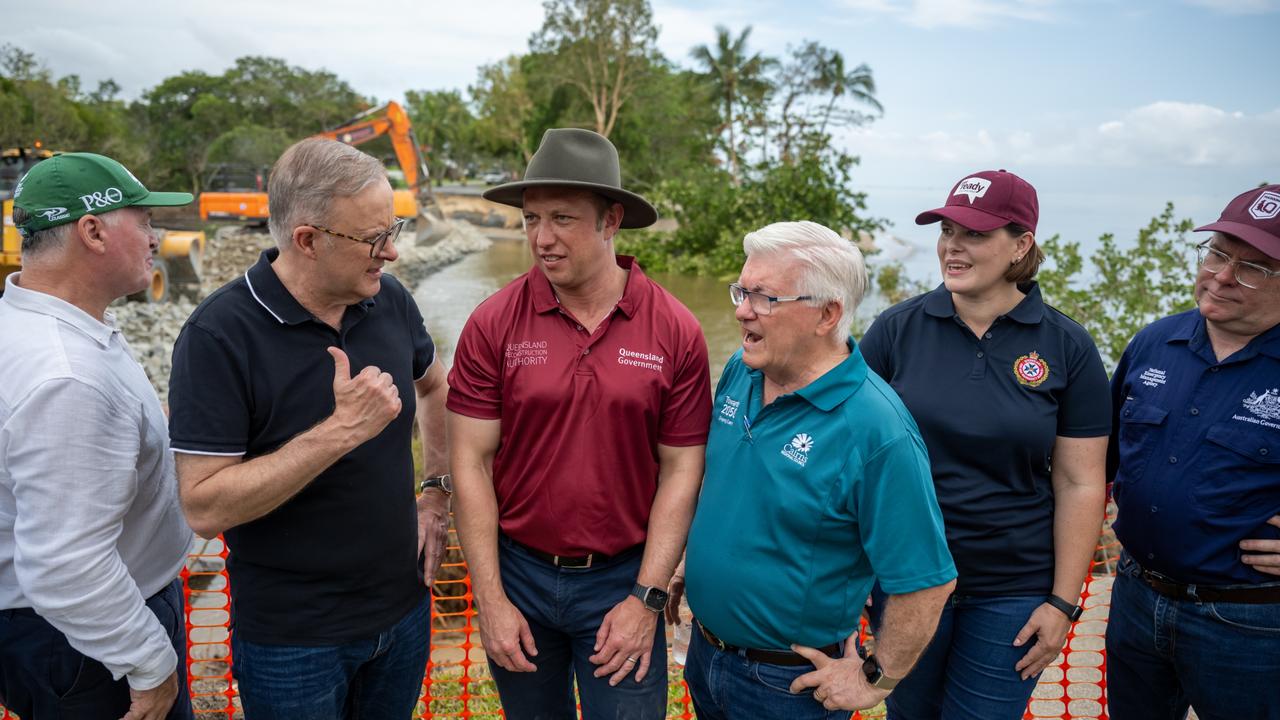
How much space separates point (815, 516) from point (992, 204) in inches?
44.2

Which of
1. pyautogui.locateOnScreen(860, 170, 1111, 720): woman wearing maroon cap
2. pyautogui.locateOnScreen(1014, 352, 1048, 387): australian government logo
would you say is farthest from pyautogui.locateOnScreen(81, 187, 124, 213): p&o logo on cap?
pyautogui.locateOnScreen(1014, 352, 1048, 387): australian government logo

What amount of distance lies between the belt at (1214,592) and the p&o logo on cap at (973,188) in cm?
128

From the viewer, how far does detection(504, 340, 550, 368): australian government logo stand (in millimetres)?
2342

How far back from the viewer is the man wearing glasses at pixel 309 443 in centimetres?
198

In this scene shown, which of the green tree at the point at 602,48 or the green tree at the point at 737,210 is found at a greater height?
the green tree at the point at 602,48

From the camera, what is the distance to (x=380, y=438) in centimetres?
227

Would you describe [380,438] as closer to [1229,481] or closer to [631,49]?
[1229,481]

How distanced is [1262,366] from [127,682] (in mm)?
3244

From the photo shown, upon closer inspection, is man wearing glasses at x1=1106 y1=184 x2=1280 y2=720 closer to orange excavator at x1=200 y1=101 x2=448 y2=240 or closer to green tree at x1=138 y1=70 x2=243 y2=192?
orange excavator at x1=200 y1=101 x2=448 y2=240

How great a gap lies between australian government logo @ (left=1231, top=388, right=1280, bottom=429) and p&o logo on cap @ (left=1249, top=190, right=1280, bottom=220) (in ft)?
1.63

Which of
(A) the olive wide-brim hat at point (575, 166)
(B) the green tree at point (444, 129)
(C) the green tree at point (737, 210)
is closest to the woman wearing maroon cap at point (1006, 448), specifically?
(A) the olive wide-brim hat at point (575, 166)

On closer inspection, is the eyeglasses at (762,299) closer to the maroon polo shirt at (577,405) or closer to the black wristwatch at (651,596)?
the maroon polo shirt at (577,405)

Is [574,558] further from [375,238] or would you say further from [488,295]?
[488,295]

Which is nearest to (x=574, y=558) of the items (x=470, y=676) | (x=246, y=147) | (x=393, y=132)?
(x=470, y=676)
